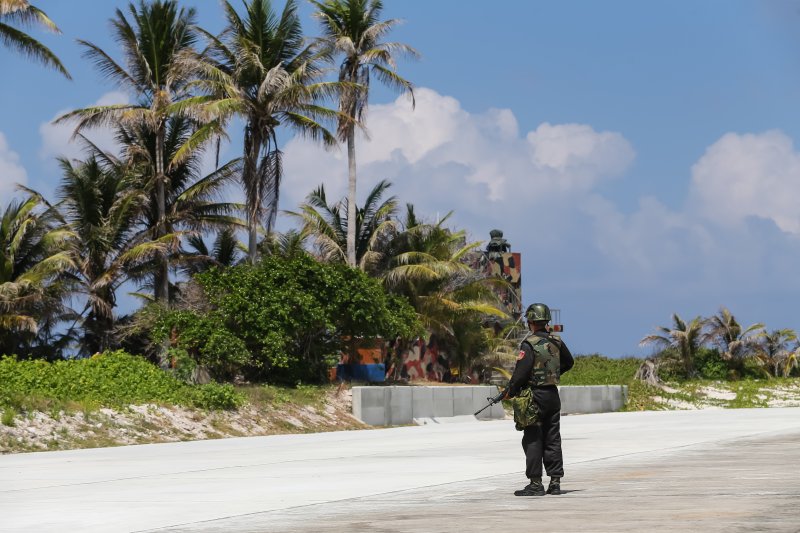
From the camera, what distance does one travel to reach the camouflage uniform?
10.5 metres

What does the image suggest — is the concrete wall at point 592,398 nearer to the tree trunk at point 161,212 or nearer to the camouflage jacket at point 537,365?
the tree trunk at point 161,212

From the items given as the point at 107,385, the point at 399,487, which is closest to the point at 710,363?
the point at 107,385

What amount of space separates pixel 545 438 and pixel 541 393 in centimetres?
47

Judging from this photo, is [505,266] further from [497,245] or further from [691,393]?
[691,393]

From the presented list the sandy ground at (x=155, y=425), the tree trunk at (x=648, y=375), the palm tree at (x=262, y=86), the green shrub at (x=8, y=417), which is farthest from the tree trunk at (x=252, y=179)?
the green shrub at (x=8, y=417)

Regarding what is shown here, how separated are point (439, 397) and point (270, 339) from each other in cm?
467

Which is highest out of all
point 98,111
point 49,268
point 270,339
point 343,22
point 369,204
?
point 343,22

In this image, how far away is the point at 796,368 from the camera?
62.2 m

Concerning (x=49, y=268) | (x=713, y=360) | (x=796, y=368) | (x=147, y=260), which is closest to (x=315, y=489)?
(x=49, y=268)

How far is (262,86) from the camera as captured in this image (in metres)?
36.7

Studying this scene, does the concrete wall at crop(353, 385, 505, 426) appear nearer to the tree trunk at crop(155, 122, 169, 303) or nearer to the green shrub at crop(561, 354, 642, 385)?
the tree trunk at crop(155, 122, 169, 303)

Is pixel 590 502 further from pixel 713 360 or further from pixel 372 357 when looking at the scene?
pixel 713 360

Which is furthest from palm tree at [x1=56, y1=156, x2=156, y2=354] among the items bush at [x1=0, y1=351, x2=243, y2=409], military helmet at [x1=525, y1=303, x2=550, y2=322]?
military helmet at [x1=525, y1=303, x2=550, y2=322]

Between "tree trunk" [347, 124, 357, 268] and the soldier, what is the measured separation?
2749cm
